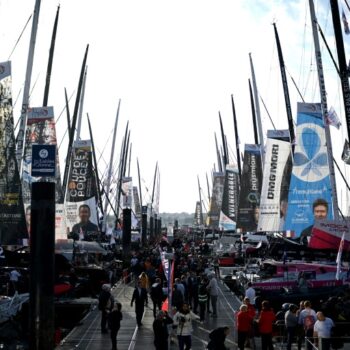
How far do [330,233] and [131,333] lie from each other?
7826 millimetres

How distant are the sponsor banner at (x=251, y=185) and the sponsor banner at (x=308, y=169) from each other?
50.8 feet

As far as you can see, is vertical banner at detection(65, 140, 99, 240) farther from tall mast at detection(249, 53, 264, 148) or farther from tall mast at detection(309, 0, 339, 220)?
tall mast at detection(309, 0, 339, 220)

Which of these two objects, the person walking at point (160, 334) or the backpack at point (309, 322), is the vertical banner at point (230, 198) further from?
the person walking at point (160, 334)

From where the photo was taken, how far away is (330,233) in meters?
27.2

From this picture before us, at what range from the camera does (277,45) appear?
149 feet

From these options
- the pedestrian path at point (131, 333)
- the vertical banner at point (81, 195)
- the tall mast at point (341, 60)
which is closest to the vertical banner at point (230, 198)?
the vertical banner at point (81, 195)

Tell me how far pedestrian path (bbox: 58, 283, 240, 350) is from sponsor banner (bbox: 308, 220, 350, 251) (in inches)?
154

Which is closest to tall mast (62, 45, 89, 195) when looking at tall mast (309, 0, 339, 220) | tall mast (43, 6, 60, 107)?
tall mast (43, 6, 60, 107)

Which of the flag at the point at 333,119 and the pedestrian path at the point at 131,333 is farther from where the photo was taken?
the flag at the point at 333,119

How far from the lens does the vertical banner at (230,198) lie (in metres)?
62.1

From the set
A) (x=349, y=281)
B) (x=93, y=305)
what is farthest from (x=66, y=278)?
(x=349, y=281)

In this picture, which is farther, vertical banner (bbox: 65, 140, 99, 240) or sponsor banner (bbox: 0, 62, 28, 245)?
vertical banner (bbox: 65, 140, 99, 240)

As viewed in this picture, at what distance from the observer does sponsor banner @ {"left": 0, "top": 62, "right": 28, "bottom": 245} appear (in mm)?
26203

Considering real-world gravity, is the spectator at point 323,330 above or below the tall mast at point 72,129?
below
